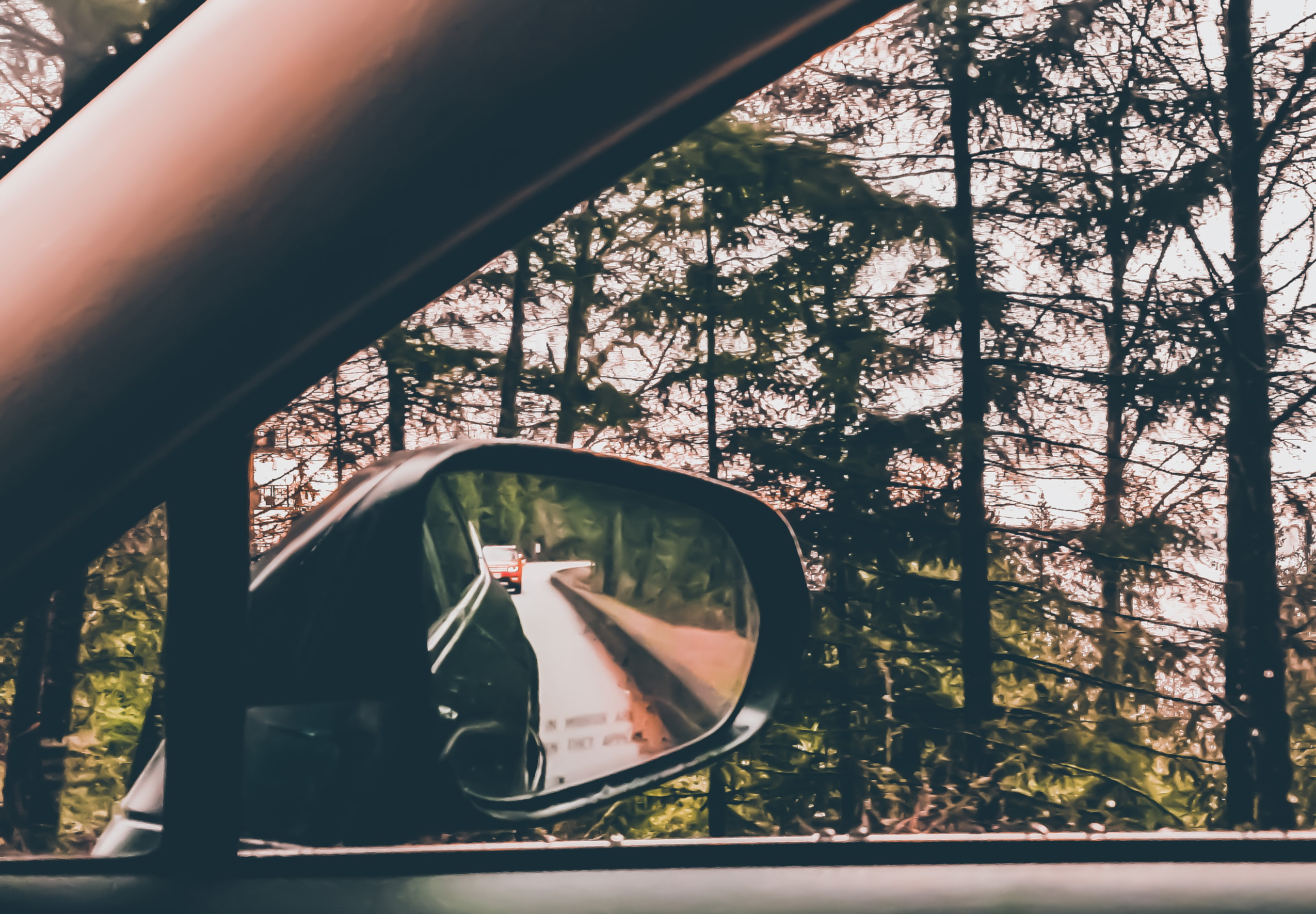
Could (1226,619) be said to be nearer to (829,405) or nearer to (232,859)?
(829,405)

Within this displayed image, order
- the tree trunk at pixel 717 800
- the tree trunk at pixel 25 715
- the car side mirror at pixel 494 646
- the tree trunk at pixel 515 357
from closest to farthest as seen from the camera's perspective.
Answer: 1. the car side mirror at pixel 494 646
2. the tree trunk at pixel 25 715
3. the tree trunk at pixel 515 357
4. the tree trunk at pixel 717 800

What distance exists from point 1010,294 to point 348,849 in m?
6.05

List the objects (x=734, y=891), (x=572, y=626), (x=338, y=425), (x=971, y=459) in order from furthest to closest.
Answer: (x=971, y=459)
(x=338, y=425)
(x=572, y=626)
(x=734, y=891)

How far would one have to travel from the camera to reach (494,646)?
1.44 metres

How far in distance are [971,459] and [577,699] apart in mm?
5226

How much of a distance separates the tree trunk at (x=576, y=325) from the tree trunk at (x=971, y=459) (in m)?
2.50

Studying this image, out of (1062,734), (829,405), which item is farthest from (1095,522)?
(829,405)

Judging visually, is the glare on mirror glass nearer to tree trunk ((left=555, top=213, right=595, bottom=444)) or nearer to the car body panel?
the car body panel

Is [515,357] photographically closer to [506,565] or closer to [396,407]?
[396,407]

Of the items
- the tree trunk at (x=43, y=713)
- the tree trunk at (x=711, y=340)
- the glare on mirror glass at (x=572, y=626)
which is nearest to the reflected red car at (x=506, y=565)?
the glare on mirror glass at (x=572, y=626)

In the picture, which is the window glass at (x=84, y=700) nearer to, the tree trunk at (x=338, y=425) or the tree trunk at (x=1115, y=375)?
the tree trunk at (x=338, y=425)

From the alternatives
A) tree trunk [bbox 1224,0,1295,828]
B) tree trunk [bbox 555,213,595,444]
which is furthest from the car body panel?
tree trunk [bbox 1224,0,1295,828]

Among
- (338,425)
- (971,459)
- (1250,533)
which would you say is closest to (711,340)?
(971,459)

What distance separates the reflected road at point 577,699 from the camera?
1.49 meters
